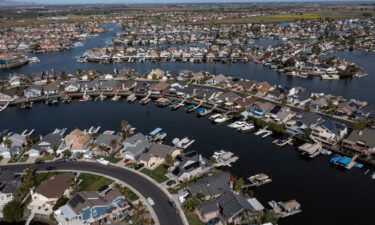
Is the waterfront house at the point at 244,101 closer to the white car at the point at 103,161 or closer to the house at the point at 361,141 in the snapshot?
the house at the point at 361,141

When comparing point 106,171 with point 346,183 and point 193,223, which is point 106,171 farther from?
point 346,183

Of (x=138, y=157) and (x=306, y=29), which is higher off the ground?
(x=306, y=29)

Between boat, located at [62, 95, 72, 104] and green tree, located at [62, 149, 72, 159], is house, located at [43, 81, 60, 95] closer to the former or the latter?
boat, located at [62, 95, 72, 104]

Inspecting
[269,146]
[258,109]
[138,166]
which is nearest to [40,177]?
[138,166]

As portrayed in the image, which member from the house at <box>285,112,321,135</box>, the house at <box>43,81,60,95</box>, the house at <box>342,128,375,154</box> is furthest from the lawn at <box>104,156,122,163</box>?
the house at <box>43,81,60,95</box>

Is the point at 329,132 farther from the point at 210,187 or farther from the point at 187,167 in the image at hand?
the point at 187,167

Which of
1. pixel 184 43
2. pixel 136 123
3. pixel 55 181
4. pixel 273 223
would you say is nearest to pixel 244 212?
pixel 273 223
